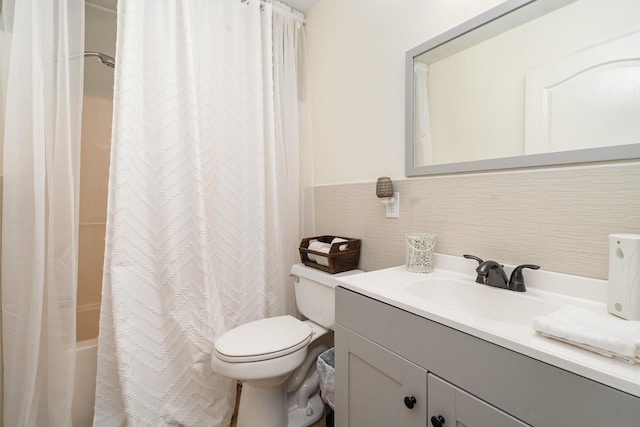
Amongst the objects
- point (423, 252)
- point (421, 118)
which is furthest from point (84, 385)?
point (421, 118)

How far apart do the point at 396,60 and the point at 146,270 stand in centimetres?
154

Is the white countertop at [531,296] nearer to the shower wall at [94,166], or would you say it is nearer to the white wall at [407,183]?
the white wall at [407,183]

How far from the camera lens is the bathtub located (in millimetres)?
1225

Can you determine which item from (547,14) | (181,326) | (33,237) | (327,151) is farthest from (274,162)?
(547,14)

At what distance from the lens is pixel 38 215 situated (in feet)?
3.55

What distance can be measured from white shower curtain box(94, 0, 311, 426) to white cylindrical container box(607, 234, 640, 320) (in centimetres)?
140

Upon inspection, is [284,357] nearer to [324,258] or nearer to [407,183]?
[324,258]

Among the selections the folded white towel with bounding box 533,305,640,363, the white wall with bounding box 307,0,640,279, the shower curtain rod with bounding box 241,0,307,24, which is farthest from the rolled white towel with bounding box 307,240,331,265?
the shower curtain rod with bounding box 241,0,307,24

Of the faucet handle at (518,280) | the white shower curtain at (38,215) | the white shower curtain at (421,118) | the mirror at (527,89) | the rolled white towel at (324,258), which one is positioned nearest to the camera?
the mirror at (527,89)

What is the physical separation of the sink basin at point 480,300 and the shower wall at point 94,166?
2115 millimetres

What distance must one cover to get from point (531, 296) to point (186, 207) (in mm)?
1444

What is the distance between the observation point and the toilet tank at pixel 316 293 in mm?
1322

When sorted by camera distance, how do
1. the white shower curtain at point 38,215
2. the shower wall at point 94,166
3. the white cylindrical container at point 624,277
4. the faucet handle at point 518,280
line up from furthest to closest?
1. the shower wall at point 94,166
2. the white shower curtain at point 38,215
3. the faucet handle at point 518,280
4. the white cylindrical container at point 624,277

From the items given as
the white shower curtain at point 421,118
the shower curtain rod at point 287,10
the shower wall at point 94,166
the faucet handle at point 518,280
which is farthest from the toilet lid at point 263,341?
the shower curtain rod at point 287,10
